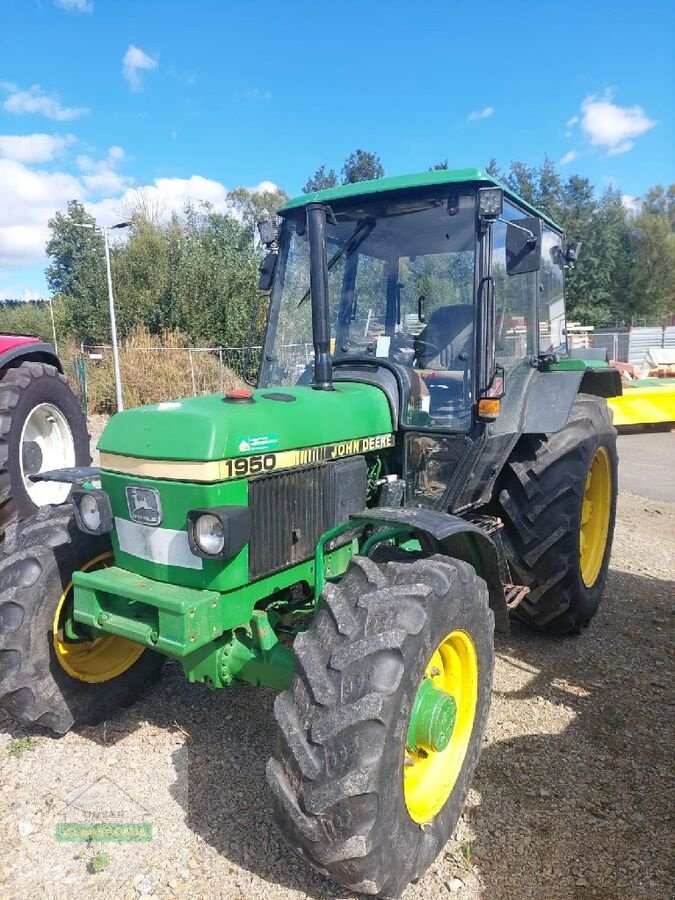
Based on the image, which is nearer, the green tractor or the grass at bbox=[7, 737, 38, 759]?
the green tractor

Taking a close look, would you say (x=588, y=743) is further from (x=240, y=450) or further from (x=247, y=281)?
(x=247, y=281)

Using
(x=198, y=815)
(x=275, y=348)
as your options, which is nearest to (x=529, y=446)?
(x=275, y=348)

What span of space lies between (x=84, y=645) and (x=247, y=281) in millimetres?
19486

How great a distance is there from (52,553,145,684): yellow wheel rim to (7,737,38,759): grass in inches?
13.5

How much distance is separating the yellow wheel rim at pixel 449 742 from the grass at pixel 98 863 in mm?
1060

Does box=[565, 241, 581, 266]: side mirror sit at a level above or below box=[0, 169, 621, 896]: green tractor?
above

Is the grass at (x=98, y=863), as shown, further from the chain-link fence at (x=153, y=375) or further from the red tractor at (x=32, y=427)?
the chain-link fence at (x=153, y=375)

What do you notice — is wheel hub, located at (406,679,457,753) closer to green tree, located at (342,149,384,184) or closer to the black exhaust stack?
the black exhaust stack

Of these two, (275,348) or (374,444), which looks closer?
(374,444)

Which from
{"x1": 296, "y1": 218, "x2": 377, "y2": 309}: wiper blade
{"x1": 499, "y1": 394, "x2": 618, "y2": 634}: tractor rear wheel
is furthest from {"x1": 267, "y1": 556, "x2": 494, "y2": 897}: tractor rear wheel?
{"x1": 296, "y1": 218, "x2": 377, "y2": 309}: wiper blade

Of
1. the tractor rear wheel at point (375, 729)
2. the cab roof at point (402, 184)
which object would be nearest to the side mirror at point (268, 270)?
→ the cab roof at point (402, 184)

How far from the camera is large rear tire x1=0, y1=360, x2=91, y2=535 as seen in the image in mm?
4816

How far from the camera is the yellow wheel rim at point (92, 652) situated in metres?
2.96

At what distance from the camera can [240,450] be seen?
8.23 ft
